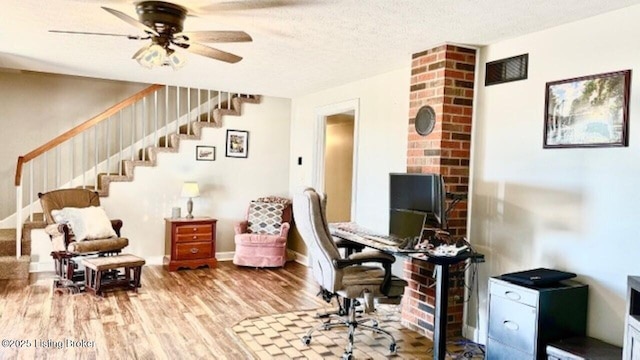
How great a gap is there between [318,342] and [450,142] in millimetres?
1842

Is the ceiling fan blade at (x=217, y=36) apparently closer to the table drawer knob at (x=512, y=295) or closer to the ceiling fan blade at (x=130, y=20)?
the ceiling fan blade at (x=130, y=20)

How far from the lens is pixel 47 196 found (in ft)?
16.8

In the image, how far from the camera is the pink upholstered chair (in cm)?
588

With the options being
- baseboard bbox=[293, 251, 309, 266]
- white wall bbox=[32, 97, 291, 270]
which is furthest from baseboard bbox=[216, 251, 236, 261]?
baseboard bbox=[293, 251, 309, 266]

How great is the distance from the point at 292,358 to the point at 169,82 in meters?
3.94

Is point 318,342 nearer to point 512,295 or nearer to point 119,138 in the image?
point 512,295

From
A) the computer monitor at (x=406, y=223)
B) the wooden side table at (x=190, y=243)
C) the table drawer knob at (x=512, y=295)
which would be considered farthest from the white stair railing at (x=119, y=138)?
the table drawer knob at (x=512, y=295)

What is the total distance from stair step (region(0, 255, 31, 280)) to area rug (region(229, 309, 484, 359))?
2.89 meters

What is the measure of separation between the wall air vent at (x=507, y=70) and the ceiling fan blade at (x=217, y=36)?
1.87 meters

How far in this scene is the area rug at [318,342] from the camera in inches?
127

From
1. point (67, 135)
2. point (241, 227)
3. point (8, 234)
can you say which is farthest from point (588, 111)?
point (8, 234)

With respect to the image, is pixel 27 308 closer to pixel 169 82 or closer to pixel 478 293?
pixel 169 82

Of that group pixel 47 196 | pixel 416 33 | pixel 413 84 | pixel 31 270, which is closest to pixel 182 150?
pixel 47 196

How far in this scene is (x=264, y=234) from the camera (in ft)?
19.9
